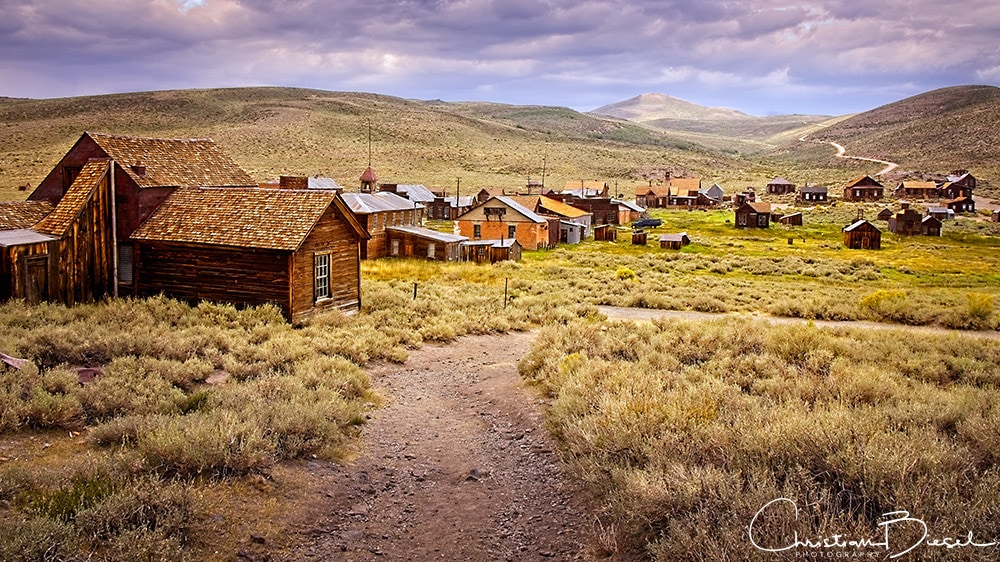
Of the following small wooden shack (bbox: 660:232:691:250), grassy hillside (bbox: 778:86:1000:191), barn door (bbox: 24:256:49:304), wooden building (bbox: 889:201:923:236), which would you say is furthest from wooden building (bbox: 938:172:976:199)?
barn door (bbox: 24:256:49:304)

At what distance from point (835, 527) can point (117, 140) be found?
20804mm

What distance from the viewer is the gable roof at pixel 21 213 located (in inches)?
648

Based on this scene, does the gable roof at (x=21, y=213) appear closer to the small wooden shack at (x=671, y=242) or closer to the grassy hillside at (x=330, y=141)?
the small wooden shack at (x=671, y=242)

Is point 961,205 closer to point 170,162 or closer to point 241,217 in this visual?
point 241,217

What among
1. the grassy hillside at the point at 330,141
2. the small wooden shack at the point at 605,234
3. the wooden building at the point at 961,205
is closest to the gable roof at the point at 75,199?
the small wooden shack at the point at 605,234

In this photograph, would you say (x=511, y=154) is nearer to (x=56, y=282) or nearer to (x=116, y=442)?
(x=56, y=282)

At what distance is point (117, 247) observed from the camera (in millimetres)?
18375

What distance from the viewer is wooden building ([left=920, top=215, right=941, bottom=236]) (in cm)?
5288

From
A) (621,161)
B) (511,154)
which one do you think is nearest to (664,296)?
(511,154)

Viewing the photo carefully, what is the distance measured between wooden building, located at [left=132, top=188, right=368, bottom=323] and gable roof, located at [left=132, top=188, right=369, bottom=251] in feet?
0.09

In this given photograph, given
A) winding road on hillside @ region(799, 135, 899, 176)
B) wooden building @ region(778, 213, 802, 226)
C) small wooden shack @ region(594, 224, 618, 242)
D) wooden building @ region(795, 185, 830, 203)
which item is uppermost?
winding road on hillside @ region(799, 135, 899, 176)

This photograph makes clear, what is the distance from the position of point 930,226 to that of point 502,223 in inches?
1431

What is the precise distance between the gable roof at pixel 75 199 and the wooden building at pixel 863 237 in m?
46.2

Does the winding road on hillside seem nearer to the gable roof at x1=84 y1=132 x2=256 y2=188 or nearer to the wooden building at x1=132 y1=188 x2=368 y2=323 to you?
the gable roof at x1=84 y1=132 x2=256 y2=188
